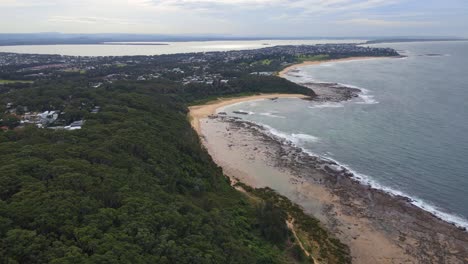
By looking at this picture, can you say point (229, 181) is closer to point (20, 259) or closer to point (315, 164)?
point (315, 164)

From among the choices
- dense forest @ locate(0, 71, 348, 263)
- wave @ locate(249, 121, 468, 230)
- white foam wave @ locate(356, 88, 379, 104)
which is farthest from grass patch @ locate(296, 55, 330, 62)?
dense forest @ locate(0, 71, 348, 263)

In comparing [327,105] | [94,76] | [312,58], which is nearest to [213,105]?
[327,105]

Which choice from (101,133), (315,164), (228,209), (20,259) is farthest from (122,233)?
(315,164)

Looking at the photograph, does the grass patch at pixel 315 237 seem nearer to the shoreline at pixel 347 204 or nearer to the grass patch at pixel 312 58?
the shoreline at pixel 347 204

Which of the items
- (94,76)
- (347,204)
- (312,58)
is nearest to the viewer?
(347,204)

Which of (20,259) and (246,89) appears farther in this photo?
(246,89)

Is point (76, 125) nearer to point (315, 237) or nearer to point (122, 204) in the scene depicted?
point (122, 204)

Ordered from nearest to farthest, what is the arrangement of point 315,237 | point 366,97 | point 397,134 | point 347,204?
point 315,237 → point 347,204 → point 397,134 → point 366,97

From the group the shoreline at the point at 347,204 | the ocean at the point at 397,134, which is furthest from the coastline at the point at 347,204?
the ocean at the point at 397,134
